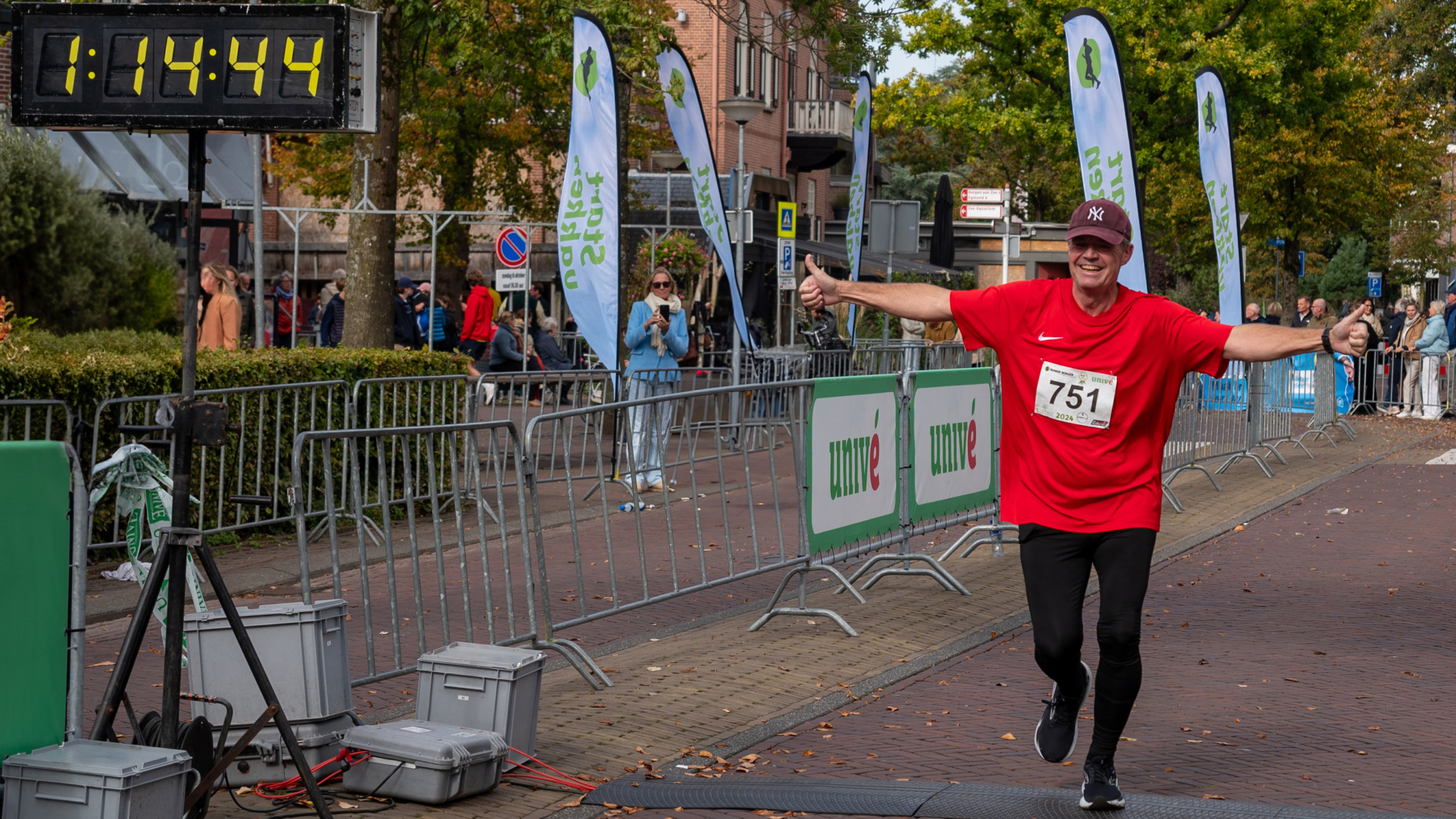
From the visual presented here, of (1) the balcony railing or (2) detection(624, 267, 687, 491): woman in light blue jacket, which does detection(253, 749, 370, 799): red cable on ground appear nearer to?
(2) detection(624, 267, 687, 491): woman in light blue jacket

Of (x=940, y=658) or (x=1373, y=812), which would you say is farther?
(x=940, y=658)

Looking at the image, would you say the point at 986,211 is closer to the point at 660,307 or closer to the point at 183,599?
the point at 660,307

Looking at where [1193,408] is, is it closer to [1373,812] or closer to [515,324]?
[1373,812]

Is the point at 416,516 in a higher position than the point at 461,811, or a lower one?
higher

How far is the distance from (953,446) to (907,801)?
485 centimetres

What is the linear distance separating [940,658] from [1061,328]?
282 cm

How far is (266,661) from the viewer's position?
536cm

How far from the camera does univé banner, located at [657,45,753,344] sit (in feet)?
56.4

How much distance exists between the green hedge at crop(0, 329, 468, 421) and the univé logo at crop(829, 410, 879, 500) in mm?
4411

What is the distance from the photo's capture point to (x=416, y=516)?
7309 mm

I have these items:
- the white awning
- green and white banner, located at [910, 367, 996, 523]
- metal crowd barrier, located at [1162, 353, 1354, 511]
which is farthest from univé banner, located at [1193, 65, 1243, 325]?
the white awning

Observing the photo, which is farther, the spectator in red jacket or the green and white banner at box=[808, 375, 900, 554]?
the spectator in red jacket

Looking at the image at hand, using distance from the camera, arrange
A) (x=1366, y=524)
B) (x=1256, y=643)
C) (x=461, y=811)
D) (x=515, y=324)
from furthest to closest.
Result: (x=515, y=324) → (x=1366, y=524) → (x=1256, y=643) → (x=461, y=811)

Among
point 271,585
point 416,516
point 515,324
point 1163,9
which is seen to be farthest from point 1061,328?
point 1163,9
